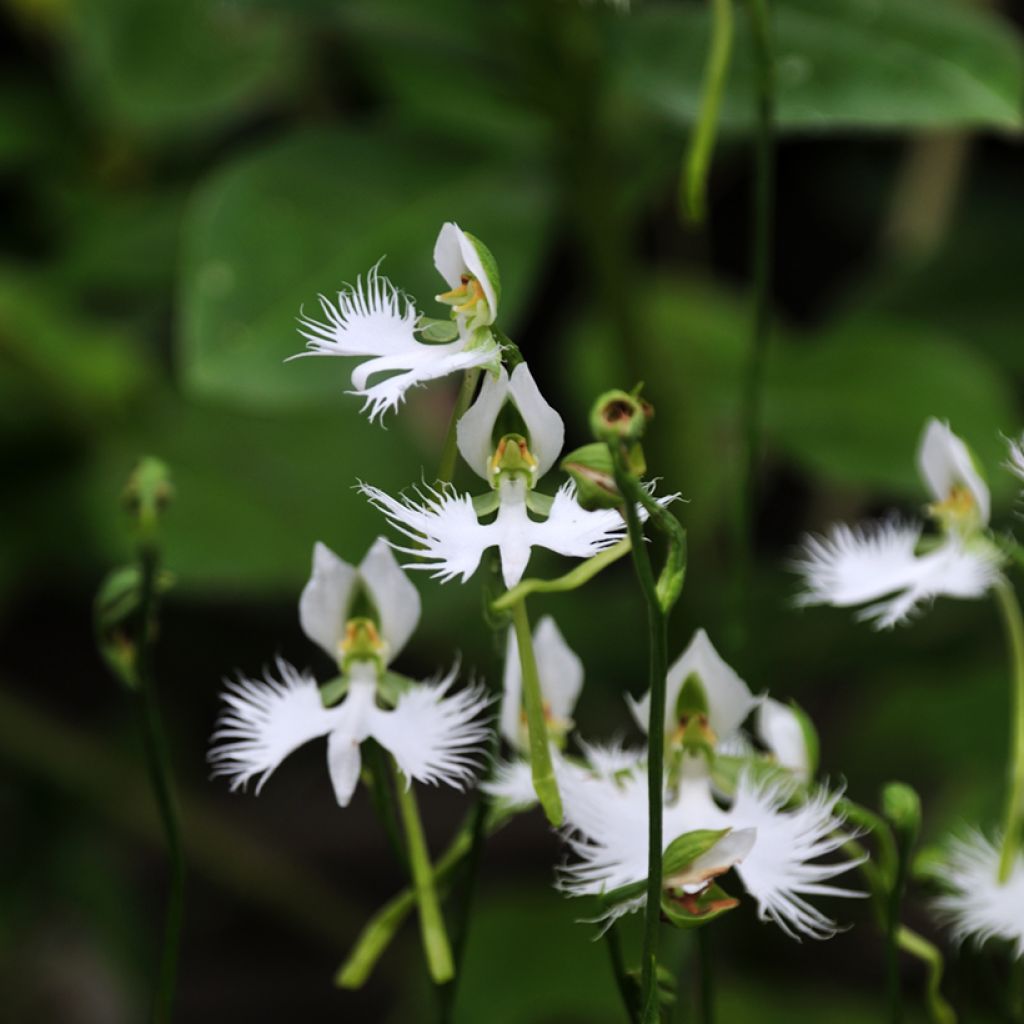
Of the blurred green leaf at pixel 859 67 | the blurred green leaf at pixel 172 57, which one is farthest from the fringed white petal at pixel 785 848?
the blurred green leaf at pixel 172 57

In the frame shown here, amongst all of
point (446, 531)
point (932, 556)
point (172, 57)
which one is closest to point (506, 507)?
point (446, 531)

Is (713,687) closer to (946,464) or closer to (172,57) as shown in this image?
(946,464)

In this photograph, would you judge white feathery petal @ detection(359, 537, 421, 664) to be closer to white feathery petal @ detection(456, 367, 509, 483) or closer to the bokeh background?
white feathery petal @ detection(456, 367, 509, 483)

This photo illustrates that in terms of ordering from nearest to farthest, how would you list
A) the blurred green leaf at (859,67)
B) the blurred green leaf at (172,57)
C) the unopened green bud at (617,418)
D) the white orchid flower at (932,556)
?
1. the unopened green bud at (617,418)
2. the white orchid flower at (932,556)
3. the blurred green leaf at (859,67)
4. the blurred green leaf at (172,57)

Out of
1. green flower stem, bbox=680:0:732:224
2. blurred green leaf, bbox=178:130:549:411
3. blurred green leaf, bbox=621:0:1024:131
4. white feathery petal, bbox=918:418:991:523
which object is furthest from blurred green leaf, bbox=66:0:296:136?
white feathery petal, bbox=918:418:991:523

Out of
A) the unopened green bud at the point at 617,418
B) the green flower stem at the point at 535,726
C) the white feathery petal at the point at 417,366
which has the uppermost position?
the unopened green bud at the point at 617,418

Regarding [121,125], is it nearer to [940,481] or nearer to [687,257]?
[687,257]

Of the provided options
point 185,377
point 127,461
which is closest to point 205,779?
point 127,461

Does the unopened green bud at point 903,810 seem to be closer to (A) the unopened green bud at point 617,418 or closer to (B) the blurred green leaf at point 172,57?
(A) the unopened green bud at point 617,418
